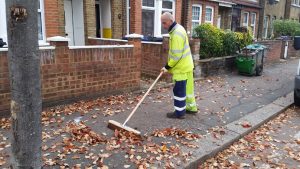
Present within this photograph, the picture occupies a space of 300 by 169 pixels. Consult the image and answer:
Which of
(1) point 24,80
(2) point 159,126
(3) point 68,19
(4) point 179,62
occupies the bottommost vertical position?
(2) point 159,126

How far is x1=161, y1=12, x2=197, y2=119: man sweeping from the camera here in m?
5.16

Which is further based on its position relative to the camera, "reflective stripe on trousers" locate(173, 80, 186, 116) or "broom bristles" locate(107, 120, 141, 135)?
"reflective stripe on trousers" locate(173, 80, 186, 116)

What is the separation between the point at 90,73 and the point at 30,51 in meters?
4.38

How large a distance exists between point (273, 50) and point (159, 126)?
11.4 metres

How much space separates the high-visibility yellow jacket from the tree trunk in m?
3.32

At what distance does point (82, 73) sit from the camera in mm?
6254

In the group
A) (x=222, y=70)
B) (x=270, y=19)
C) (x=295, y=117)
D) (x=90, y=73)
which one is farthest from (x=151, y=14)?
(x=270, y=19)

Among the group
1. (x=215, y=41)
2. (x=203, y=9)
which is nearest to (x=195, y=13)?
(x=203, y=9)

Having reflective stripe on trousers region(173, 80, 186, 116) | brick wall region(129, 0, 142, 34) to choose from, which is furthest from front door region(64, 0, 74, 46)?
reflective stripe on trousers region(173, 80, 186, 116)

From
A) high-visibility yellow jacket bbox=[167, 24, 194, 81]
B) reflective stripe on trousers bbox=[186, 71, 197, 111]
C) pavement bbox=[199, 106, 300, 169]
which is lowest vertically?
pavement bbox=[199, 106, 300, 169]

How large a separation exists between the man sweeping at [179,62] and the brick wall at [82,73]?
185 cm

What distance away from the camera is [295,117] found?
6.59 meters

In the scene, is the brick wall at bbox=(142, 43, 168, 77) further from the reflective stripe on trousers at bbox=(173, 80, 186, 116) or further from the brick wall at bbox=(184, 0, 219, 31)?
the brick wall at bbox=(184, 0, 219, 31)

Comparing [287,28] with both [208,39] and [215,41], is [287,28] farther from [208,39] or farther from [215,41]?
[208,39]
